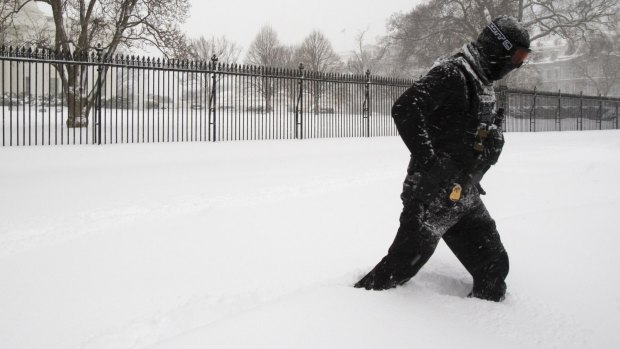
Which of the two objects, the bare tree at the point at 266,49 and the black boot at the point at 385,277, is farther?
the bare tree at the point at 266,49

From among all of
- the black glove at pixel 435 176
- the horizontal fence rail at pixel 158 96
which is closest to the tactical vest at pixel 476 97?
the black glove at pixel 435 176

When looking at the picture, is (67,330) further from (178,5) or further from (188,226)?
(178,5)

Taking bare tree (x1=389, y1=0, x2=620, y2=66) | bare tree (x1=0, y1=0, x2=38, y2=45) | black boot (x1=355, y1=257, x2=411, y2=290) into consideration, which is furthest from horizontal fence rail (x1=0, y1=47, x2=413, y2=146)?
bare tree (x1=389, y1=0, x2=620, y2=66)

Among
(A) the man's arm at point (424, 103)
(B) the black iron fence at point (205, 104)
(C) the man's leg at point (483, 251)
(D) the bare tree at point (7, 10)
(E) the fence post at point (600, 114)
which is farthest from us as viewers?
(E) the fence post at point (600, 114)

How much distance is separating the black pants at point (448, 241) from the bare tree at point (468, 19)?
103 ft

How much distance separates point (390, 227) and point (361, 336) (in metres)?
3.17

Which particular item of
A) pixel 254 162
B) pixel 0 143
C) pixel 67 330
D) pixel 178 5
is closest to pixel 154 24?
pixel 178 5

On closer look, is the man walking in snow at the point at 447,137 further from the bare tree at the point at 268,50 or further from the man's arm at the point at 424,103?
the bare tree at the point at 268,50

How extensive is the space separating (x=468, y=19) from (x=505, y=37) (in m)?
33.2

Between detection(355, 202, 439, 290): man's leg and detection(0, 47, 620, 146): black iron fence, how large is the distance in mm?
8829

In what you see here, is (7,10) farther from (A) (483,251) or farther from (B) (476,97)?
(A) (483,251)

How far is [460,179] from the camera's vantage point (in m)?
2.98

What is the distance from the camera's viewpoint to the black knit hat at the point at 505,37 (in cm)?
298

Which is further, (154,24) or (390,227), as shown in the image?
(154,24)
